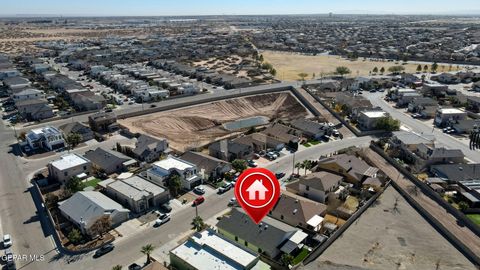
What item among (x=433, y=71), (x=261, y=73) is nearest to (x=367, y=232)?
(x=261, y=73)

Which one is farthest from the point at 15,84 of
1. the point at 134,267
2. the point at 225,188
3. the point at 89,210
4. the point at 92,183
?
the point at 134,267

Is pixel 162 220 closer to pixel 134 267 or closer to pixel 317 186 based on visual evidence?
pixel 134 267

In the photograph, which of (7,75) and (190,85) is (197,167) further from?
(7,75)

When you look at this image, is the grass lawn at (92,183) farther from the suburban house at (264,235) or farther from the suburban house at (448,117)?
the suburban house at (448,117)

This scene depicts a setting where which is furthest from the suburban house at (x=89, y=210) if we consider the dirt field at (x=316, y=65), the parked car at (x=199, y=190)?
the dirt field at (x=316, y=65)

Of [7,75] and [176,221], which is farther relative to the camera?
[7,75]

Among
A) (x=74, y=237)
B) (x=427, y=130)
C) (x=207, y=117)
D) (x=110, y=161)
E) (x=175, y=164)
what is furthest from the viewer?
(x=207, y=117)
